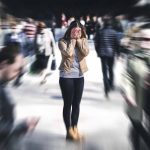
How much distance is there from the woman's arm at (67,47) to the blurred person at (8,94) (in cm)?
95

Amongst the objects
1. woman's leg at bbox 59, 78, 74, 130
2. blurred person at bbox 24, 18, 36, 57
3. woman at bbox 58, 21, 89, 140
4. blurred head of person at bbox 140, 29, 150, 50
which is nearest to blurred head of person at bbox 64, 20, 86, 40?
woman at bbox 58, 21, 89, 140

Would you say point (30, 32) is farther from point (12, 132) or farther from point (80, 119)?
point (80, 119)

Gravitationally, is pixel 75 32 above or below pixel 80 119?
above

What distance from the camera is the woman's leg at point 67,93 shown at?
7.32m

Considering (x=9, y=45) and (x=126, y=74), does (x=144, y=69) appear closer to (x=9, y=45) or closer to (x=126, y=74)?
(x=126, y=74)

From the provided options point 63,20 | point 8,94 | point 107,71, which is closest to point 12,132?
point 8,94

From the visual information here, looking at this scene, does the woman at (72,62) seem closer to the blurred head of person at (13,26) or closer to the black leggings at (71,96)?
the black leggings at (71,96)

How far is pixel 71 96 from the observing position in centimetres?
743

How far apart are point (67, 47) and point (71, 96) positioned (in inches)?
23.4

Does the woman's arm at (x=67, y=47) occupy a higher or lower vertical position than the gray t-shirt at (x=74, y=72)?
higher

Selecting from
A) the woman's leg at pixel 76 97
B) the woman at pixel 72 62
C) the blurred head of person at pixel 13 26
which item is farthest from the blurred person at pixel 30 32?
the woman's leg at pixel 76 97

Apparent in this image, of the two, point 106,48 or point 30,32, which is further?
point 106,48

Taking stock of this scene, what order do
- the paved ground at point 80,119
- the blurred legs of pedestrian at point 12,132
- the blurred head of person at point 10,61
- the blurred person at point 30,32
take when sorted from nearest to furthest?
1. the blurred head of person at point 10,61
2. the blurred person at point 30,32
3. the blurred legs of pedestrian at point 12,132
4. the paved ground at point 80,119

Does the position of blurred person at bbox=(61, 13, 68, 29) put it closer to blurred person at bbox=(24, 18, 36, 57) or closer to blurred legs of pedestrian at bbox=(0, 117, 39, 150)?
blurred person at bbox=(24, 18, 36, 57)
